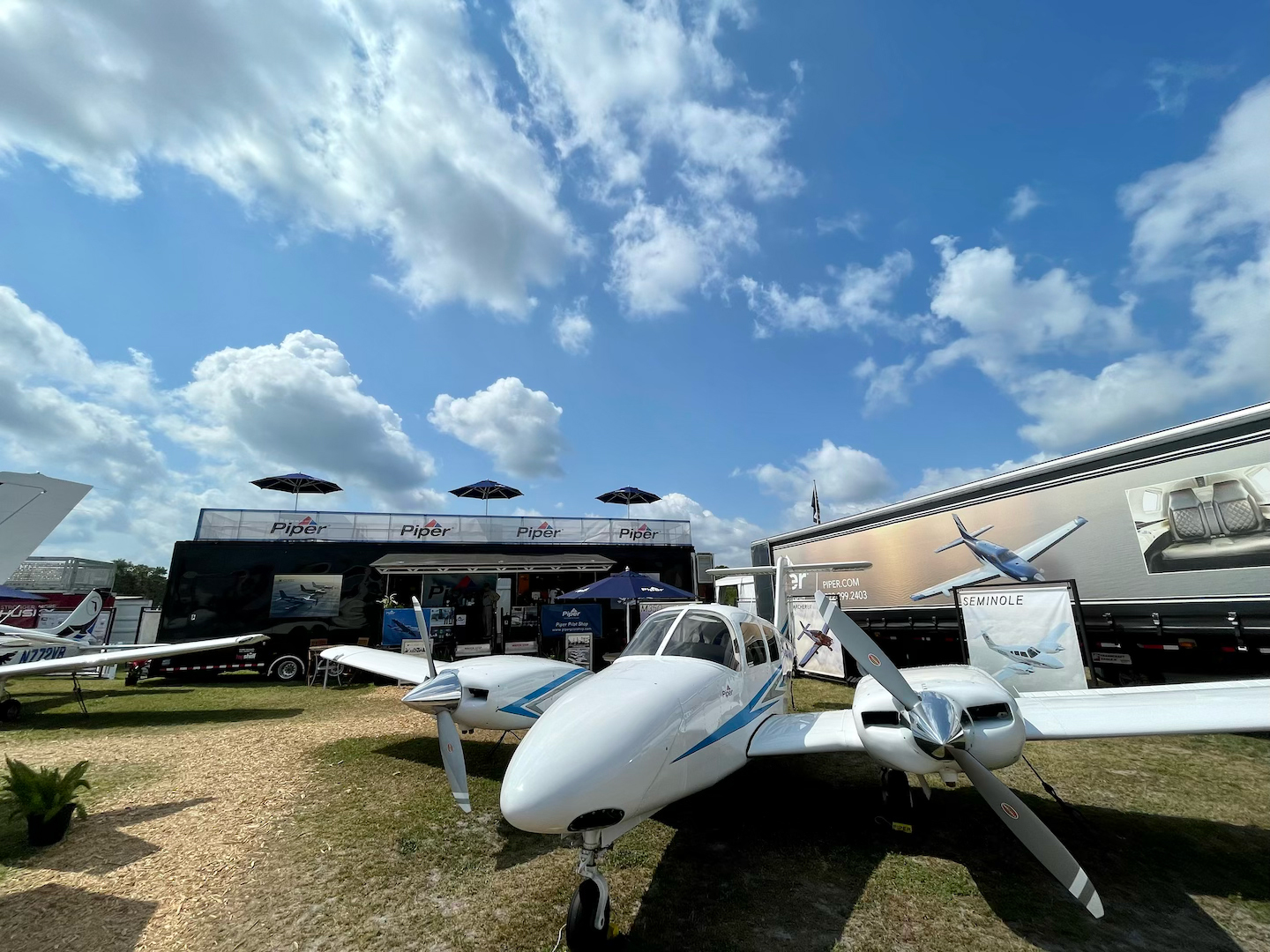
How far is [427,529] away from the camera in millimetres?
19422

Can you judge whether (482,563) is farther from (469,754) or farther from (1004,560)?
(1004,560)

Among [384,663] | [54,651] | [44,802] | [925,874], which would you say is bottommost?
[925,874]

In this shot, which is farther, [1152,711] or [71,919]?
[1152,711]

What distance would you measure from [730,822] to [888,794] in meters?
1.77

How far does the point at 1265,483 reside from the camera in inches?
265

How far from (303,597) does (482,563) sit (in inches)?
236

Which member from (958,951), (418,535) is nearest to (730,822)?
(958,951)

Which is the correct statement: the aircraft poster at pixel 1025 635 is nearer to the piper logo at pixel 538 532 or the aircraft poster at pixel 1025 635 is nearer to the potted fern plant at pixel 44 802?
the potted fern plant at pixel 44 802

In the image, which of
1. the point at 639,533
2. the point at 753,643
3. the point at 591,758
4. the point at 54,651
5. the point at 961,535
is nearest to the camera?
the point at 591,758

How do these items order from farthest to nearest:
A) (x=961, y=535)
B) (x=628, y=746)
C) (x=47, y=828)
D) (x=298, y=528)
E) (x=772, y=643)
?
1. (x=298, y=528)
2. (x=961, y=535)
3. (x=772, y=643)
4. (x=47, y=828)
5. (x=628, y=746)

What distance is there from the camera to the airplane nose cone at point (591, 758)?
3201mm

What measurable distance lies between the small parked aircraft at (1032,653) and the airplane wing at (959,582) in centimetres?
114

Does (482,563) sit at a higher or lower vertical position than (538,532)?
lower

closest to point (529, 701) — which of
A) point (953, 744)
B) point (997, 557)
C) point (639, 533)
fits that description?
point (953, 744)
